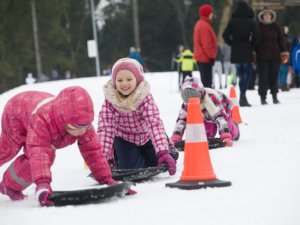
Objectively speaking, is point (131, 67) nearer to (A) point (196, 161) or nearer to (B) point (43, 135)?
(A) point (196, 161)

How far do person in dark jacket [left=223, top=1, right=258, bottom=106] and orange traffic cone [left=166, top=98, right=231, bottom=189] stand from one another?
9031mm

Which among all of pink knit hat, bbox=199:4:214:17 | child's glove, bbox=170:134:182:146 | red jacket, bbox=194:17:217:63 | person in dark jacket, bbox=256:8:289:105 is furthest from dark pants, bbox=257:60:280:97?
child's glove, bbox=170:134:182:146

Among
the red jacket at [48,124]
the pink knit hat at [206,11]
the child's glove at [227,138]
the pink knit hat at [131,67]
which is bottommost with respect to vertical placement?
the child's glove at [227,138]

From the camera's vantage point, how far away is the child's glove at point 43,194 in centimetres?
563

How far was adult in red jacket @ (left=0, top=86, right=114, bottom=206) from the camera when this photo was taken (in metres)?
5.66

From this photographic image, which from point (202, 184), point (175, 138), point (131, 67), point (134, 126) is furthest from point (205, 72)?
point (202, 184)

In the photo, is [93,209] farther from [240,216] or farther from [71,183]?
[71,183]

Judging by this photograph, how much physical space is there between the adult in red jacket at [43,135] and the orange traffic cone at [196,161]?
0.59 meters

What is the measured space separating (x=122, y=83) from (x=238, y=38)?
8648 mm

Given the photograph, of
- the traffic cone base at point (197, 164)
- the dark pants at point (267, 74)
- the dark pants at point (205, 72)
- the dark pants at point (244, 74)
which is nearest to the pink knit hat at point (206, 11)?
the dark pants at point (205, 72)

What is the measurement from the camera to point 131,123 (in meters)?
7.61

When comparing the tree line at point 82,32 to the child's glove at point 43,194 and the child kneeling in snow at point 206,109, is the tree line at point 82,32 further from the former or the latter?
the child's glove at point 43,194

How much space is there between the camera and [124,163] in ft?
25.7

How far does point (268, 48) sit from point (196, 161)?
9.83m
